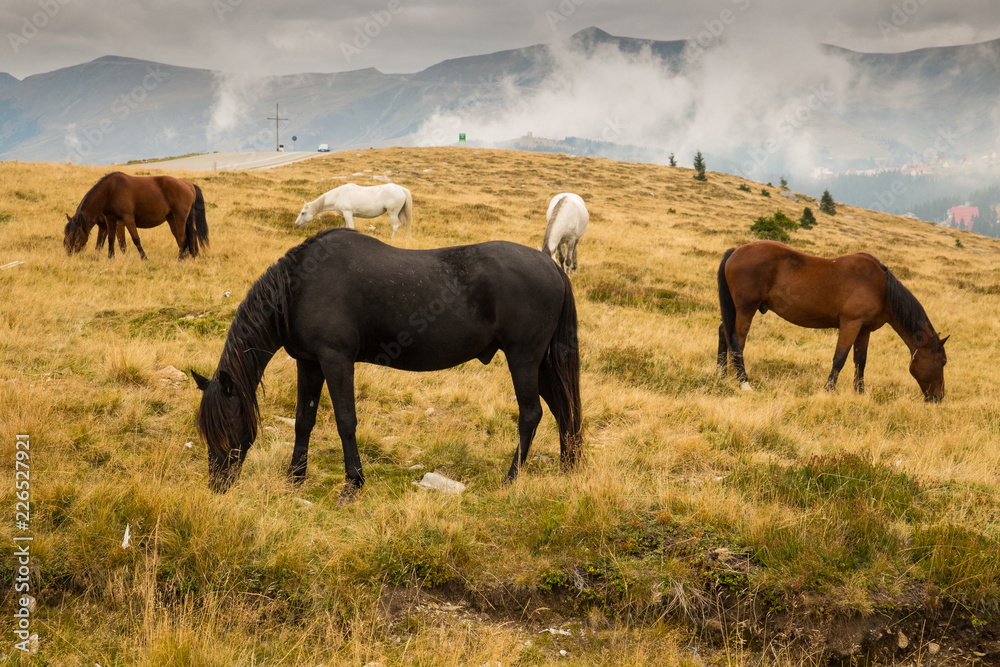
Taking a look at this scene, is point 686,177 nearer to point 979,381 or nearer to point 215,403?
point 979,381

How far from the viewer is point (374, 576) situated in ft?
12.8

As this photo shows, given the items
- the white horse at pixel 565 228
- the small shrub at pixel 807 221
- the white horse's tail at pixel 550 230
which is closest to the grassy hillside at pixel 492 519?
the white horse's tail at pixel 550 230

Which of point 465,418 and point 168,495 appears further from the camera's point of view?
point 465,418

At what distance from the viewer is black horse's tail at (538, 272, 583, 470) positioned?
5582 millimetres

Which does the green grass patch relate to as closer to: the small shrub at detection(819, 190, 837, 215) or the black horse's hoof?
the black horse's hoof

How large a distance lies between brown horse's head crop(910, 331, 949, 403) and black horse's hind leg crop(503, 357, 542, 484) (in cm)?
703

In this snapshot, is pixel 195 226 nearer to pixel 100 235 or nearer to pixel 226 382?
pixel 100 235

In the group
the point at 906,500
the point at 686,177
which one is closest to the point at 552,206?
the point at 906,500

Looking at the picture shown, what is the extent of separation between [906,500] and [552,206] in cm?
1253

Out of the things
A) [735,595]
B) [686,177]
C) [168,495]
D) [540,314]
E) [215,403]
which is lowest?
[735,595]

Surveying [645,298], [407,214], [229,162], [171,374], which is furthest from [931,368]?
[229,162]

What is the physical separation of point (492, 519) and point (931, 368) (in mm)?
7963

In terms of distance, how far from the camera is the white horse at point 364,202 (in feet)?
61.9

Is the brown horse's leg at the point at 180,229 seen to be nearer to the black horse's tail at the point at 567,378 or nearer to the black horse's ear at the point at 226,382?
the black horse's ear at the point at 226,382
